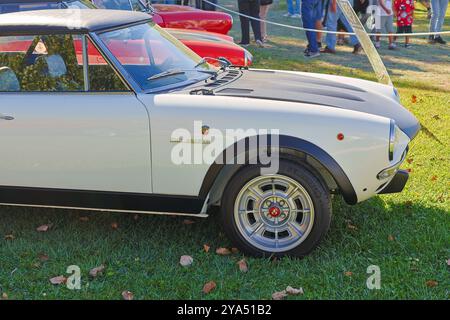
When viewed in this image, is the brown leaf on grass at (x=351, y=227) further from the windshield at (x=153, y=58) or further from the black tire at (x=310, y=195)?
the windshield at (x=153, y=58)

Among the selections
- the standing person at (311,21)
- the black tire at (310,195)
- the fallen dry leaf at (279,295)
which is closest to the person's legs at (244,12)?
the standing person at (311,21)

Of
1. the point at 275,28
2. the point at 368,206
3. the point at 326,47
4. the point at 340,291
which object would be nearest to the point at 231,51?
the point at 368,206

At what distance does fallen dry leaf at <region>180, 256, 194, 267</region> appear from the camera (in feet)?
13.1

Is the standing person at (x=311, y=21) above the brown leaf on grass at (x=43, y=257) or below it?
above

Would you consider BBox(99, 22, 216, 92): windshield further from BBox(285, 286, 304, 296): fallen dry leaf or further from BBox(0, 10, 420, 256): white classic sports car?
BBox(285, 286, 304, 296): fallen dry leaf

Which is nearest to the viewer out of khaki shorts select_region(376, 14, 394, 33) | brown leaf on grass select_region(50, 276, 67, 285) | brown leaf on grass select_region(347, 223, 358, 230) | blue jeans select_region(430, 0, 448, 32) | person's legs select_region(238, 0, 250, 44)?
brown leaf on grass select_region(50, 276, 67, 285)

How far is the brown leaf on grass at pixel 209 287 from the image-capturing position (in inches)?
145

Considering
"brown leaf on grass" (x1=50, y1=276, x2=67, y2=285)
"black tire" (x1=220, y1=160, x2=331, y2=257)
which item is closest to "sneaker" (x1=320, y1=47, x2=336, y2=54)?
"black tire" (x1=220, y1=160, x2=331, y2=257)

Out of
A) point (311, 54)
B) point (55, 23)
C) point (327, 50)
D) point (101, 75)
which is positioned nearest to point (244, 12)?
point (311, 54)

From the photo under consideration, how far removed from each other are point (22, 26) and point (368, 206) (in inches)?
122

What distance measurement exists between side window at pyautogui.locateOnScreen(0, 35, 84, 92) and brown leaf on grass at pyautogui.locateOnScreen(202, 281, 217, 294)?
1629mm

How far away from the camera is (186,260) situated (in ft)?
13.3

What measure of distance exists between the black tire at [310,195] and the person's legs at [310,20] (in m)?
8.26

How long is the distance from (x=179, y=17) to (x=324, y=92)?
17.5 ft
